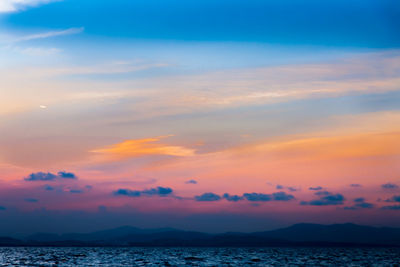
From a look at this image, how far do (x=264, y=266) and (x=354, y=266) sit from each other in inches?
1124

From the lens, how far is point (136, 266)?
5015 inches

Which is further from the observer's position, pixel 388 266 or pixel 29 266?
pixel 388 266

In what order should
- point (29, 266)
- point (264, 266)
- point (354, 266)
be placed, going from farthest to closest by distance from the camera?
point (354, 266) < point (264, 266) < point (29, 266)

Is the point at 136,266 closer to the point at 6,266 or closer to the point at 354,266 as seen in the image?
the point at 6,266

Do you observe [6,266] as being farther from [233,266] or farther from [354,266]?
[354,266]

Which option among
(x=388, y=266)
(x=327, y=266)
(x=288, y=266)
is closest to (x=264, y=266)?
(x=288, y=266)

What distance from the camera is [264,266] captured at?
132 metres

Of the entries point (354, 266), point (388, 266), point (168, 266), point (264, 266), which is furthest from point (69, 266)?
point (388, 266)

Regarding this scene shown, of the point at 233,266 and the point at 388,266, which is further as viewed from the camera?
the point at 388,266

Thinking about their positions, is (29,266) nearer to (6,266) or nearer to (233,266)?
(6,266)

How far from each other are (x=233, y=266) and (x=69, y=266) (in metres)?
43.2

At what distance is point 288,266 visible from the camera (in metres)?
134

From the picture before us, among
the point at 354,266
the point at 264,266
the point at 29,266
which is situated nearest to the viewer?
the point at 29,266

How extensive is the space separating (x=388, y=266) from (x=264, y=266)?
3819 centimetres
